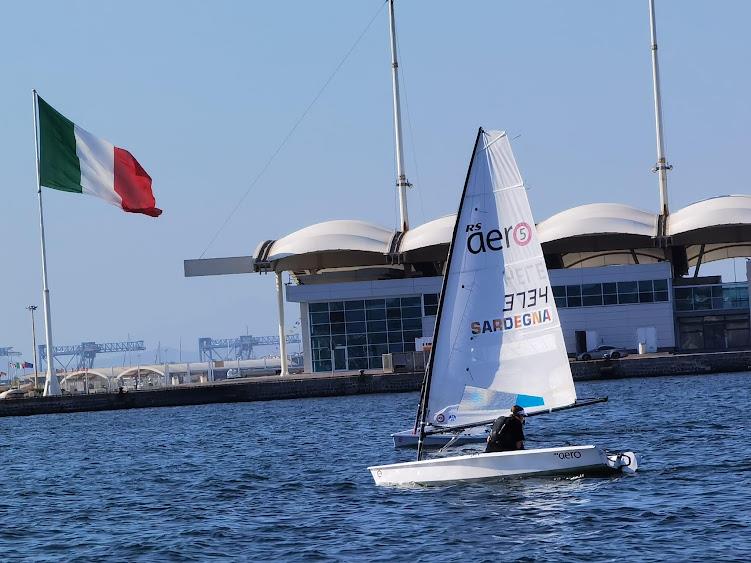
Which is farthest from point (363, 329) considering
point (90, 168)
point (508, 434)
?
point (508, 434)

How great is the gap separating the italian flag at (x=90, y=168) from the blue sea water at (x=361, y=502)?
20.5 metres

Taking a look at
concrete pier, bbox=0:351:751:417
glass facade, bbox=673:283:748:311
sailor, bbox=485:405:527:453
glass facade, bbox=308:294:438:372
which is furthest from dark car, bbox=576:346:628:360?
sailor, bbox=485:405:527:453

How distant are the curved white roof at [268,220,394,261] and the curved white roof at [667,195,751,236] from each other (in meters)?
20.9

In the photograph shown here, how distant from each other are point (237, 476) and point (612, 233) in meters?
62.5

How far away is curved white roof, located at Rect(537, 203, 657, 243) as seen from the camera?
94.1 m

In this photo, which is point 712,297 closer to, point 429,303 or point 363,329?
point 429,303

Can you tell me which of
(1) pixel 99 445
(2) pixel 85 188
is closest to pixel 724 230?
(2) pixel 85 188

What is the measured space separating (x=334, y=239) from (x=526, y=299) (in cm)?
6962

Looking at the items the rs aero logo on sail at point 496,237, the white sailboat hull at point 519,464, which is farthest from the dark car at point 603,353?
the white sailboat hull at point 519,464

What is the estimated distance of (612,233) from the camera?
308ft

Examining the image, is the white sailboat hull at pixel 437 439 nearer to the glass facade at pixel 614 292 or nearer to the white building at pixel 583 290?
the white building at pixel 583 290

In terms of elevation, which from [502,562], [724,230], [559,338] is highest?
[724,230]

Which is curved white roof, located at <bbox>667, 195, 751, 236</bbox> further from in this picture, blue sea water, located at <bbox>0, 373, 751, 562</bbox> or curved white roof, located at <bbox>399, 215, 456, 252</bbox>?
blue sea water, located at <bbox>0, 373, 751, 562</bbox>

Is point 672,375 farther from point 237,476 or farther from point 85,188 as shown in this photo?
point 237,476
